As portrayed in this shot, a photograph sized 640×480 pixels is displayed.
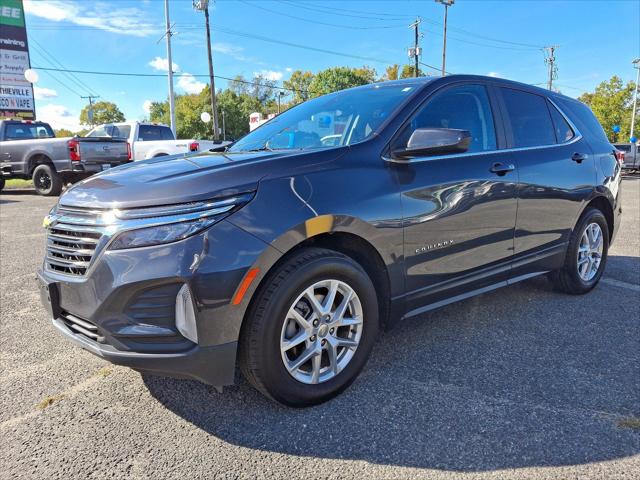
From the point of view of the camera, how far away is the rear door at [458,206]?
109 inches

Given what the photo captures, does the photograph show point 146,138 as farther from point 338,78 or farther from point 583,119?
point 338,78

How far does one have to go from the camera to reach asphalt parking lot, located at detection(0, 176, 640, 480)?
2025mm

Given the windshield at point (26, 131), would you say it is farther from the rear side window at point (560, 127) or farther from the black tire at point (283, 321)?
the black tire at point (283, 321)

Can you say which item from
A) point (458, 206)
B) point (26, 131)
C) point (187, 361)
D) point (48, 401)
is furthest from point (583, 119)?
point (26, 131)

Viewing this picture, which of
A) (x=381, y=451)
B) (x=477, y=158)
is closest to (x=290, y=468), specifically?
(x=381, y=451)

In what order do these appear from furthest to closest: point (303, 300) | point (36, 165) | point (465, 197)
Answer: point (36, 165) → point (465, 197) → point (303, 300)

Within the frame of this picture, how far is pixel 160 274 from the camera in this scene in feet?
6.52

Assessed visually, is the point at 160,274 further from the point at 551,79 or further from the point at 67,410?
the point at 551,79

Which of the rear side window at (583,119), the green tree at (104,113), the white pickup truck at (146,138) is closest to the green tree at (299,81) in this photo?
the green tree at (104,113)

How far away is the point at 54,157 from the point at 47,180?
2.63ft

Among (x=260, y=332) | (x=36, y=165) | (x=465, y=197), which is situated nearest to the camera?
(x=260, y=332)

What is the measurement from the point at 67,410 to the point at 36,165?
12404 millimetres

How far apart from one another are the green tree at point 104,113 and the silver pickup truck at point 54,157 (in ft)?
328

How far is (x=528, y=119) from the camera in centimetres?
374
